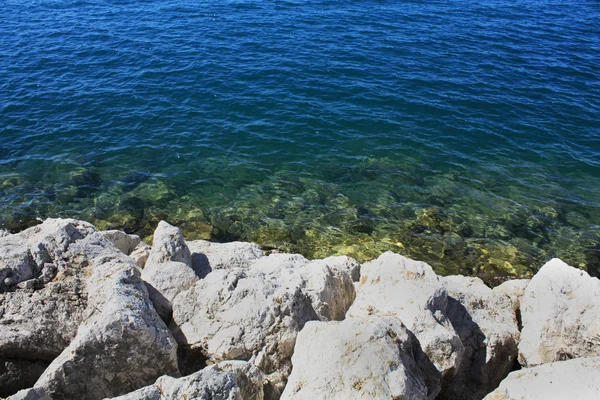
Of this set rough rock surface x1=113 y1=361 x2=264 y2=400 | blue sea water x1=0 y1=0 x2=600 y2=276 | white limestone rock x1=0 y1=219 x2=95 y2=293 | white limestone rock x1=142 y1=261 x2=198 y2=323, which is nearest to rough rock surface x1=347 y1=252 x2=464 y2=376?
rough rock surface x1=113 y1=361 x2=264 y2=400

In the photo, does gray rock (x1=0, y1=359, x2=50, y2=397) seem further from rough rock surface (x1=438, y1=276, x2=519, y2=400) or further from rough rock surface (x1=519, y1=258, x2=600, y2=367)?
rough rock surface (x1=519, y1=258, x2=600, y2=367)

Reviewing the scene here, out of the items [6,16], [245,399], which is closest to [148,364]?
[245,399]

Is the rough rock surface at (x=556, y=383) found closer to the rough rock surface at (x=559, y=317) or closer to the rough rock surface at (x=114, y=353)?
the rough rock surface at (x=559, y=317)

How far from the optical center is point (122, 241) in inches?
577

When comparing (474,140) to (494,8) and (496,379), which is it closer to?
(496,379)

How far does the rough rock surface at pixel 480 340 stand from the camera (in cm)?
1064

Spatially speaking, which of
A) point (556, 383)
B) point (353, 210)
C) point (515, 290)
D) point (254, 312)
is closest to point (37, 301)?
point (254, 312)

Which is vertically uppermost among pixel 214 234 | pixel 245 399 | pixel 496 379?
pixel 245 399

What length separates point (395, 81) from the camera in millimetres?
29500

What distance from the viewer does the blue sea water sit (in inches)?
768

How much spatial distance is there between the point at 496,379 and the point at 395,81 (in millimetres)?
21996

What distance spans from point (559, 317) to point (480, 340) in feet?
6.62

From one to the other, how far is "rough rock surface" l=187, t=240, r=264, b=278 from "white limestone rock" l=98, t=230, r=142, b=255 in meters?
1.84

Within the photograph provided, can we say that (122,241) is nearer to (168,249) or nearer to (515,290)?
(168,249)
